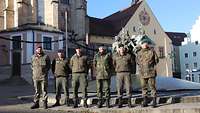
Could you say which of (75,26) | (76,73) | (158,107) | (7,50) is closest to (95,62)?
(76,73)

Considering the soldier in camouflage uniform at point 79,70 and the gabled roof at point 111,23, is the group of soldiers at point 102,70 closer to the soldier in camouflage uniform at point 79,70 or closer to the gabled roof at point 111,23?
the soldier in camouflage uniform at point 79,70

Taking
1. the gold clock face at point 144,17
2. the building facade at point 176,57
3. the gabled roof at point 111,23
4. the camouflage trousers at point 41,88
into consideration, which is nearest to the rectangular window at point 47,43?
the gabled roof at point 111,23

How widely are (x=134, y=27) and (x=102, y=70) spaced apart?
59.1m

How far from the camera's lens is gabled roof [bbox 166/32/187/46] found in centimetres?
9828

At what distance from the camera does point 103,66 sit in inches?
571

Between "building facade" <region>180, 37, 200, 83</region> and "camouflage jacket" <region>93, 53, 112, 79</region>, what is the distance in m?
77.9

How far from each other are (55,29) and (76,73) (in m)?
41.7

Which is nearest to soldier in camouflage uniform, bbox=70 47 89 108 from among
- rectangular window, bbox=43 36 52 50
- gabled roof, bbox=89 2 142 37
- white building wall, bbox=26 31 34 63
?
white building wall, bbox=26 31 34 63

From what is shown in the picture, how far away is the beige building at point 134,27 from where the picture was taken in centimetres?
6912

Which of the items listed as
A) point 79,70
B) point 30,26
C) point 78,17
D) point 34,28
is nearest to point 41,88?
point 79,70

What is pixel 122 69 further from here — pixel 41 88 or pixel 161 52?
pixel 161 52

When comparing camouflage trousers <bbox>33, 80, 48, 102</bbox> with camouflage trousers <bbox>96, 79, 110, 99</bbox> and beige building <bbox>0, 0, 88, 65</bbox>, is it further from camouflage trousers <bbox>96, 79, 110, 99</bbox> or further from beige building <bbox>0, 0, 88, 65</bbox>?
beige building <bbox>0, 0, 88, 65</bbox>

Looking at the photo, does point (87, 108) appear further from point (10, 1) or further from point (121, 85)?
point (10, 1)

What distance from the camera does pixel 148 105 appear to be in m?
13.6
